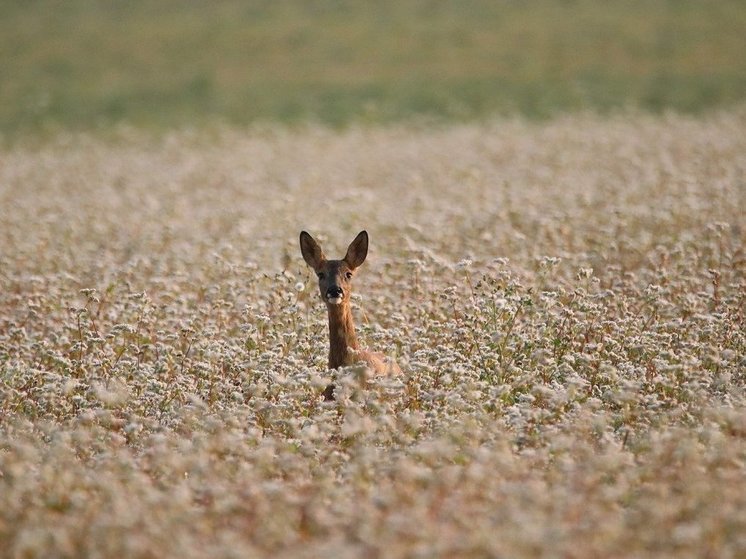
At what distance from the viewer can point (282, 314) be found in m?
10.1

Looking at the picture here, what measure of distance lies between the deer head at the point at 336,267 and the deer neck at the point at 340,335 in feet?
0.27

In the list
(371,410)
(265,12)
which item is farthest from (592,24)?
(371,410)

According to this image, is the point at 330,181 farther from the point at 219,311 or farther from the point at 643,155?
the point at 219,311

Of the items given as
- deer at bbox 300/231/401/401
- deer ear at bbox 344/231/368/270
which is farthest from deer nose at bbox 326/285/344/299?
deer ear at bbox 344/231/368/270

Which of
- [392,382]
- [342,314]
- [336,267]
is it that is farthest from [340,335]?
[392,382]

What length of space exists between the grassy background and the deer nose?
24.1 metres

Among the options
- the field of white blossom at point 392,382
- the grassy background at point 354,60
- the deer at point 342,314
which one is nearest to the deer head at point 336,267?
the deer at point 342,314

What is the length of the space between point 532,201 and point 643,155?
5.68 meters

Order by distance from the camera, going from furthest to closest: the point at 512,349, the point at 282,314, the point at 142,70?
the point at 142,70
the point at 282,314
the point at 512,349

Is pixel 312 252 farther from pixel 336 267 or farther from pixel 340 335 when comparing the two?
pixel 340 335

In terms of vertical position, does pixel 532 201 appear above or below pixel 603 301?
above

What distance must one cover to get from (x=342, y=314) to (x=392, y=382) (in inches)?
67.7

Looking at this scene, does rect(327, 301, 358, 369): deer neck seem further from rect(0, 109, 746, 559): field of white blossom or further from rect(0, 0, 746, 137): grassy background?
rect(0, 0, 746, 137): grassy background

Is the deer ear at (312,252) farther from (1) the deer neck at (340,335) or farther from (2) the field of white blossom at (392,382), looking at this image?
(1) the deer neck at (340,335)
